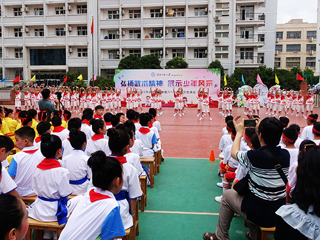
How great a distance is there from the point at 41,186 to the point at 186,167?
3621mm

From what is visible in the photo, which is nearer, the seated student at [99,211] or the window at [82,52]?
the seated student at [99,211]

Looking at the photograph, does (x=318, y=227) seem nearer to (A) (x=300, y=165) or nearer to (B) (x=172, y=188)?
(A) (x=300, y=165)

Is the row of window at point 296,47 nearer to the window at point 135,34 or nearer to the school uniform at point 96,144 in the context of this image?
the window at point 135,34

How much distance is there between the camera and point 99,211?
6.03 ft

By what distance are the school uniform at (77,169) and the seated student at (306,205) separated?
2140mm

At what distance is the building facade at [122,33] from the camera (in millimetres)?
28469

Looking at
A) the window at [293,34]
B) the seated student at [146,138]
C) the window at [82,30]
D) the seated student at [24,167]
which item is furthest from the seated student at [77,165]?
the window at [293,34]

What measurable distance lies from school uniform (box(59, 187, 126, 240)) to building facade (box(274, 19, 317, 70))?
4648 centimetres

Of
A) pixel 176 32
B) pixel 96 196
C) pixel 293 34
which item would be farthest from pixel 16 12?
pixel 293 34

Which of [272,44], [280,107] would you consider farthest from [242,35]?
[280,107]

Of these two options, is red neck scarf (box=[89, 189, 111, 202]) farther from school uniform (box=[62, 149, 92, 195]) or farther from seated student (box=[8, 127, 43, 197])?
seated student (box=[8, 127, 43, 197])

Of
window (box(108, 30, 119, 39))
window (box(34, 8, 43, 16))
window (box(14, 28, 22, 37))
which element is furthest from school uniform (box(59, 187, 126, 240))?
window (box(14, 28, 22, 37))

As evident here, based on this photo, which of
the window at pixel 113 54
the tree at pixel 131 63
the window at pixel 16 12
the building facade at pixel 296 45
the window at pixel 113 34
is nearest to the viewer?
the tree at pixel 131 63

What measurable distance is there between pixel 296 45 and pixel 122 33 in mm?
29080
